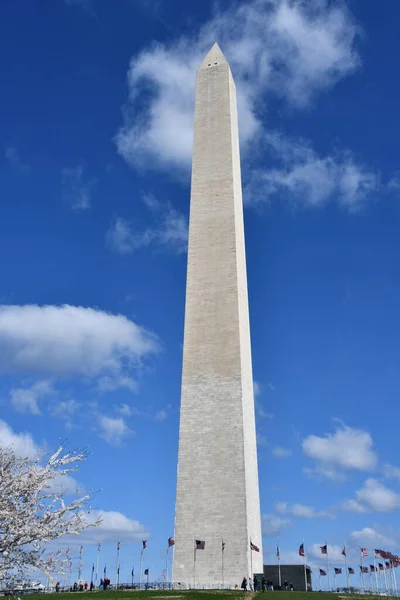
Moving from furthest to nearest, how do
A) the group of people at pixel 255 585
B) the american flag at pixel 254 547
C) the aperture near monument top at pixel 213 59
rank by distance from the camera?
A: the aperture near monument top at pixel 213 59 < the american flag at pixel 254 547 < the group of people at pixel 255 585

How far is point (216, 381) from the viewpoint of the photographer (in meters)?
40.1

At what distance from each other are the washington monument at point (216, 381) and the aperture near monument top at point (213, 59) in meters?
1.17

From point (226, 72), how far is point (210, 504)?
29.0 meters

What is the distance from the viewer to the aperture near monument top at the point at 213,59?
49188 mm

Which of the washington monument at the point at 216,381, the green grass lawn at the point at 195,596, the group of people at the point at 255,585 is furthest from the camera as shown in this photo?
the washington monument at the point at 216,381

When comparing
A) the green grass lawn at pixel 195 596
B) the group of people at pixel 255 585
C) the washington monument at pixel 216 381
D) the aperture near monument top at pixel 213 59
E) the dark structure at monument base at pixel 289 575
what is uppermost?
the aperture near monument top at pixel 213 59

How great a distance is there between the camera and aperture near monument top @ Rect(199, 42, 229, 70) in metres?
49.2

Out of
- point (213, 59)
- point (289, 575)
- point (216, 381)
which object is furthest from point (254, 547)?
point (213, 59)

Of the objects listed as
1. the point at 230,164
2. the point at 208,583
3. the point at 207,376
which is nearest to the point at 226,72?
the point at 230,164

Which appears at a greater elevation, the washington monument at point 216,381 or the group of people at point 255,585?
the washington monument at point 216,381

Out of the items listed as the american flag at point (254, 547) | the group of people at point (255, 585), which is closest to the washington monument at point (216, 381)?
the american flag at point (254, 547)

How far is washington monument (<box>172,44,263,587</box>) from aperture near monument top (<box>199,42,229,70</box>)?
46.0 inches

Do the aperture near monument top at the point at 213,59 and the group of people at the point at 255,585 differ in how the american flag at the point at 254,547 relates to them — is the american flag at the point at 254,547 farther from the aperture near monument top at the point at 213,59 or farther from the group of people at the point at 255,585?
the aperture near monument top at the point at 213,59

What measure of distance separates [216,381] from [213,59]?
24046 mm
